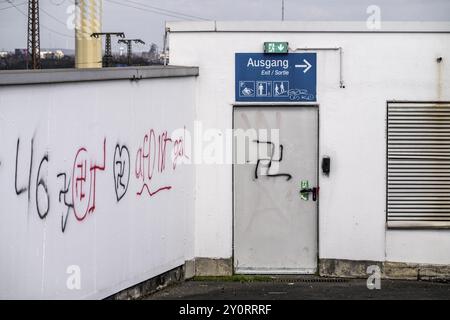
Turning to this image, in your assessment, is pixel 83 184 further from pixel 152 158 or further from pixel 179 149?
pixel 179 149

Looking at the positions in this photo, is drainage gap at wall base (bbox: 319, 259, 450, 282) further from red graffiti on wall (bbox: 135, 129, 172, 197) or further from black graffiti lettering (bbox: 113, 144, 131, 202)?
black graffiti lettering (bbox: 113, 144, 131, 202)

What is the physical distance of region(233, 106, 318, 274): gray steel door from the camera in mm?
12344

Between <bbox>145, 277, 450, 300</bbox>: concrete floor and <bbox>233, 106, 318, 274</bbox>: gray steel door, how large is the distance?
0.42m

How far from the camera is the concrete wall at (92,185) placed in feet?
24.0

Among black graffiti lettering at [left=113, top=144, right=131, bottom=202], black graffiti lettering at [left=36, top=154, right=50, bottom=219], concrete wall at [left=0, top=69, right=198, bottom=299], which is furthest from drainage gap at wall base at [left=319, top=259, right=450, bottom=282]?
black graffiti lettering at [left=36, top=154, right=50, bottom=219]

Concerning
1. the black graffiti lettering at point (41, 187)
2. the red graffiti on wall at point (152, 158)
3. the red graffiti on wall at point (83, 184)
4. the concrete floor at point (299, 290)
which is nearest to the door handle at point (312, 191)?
the concrete floor at point (299, 290)

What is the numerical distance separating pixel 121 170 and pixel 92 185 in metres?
0.87

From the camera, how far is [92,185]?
890 centimetres

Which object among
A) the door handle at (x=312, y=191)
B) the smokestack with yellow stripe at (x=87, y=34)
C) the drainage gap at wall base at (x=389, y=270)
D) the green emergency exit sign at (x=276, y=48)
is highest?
the smokestack with yellow stripe at (x=87, y=34)

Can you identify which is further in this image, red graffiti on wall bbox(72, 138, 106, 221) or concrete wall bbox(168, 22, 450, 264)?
concrete wall bbox(168, 22, 450, 264)

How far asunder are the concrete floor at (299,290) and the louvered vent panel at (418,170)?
997 millimetres

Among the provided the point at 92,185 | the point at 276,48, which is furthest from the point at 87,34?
the point at 92,185

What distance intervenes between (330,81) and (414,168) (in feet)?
5.78

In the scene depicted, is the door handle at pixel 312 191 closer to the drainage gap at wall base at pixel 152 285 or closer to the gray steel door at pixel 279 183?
the gray steel door at pixel 279 183
